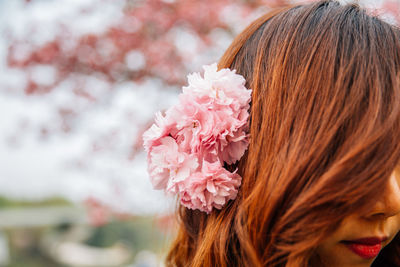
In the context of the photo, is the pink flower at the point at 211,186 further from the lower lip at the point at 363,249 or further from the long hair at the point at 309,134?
the lower lip at the point at 363,249

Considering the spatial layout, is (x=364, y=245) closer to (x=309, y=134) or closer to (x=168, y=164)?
(x=309, y=134)

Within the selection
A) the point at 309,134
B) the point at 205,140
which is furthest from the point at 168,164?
the point at 309,134

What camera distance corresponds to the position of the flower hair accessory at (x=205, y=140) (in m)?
1.04

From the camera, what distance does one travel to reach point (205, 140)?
1044 millimetres

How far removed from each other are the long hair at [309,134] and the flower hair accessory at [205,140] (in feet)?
0.15

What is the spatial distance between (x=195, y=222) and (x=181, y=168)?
0.28 m

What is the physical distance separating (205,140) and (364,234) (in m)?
0.47

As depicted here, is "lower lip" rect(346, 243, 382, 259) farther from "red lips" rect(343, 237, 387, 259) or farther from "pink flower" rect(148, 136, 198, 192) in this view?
"pink flower" rect(148, 136, 198, 192)

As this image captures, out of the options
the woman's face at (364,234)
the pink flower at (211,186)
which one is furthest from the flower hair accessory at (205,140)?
the woman's face at (364,234)

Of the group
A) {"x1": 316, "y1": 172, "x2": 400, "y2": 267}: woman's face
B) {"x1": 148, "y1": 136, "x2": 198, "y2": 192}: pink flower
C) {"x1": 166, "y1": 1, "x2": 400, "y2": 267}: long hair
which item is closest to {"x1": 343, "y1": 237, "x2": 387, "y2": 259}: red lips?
{"x1": 316, "y1": 172, "x2": 400, "y2": 267}: woman's face

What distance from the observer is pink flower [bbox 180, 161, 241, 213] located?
103cm

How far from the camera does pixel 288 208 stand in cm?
94

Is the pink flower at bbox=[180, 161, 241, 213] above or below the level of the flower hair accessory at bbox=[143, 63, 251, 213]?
below

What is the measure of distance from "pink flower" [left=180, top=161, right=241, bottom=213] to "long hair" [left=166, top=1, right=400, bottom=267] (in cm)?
4
